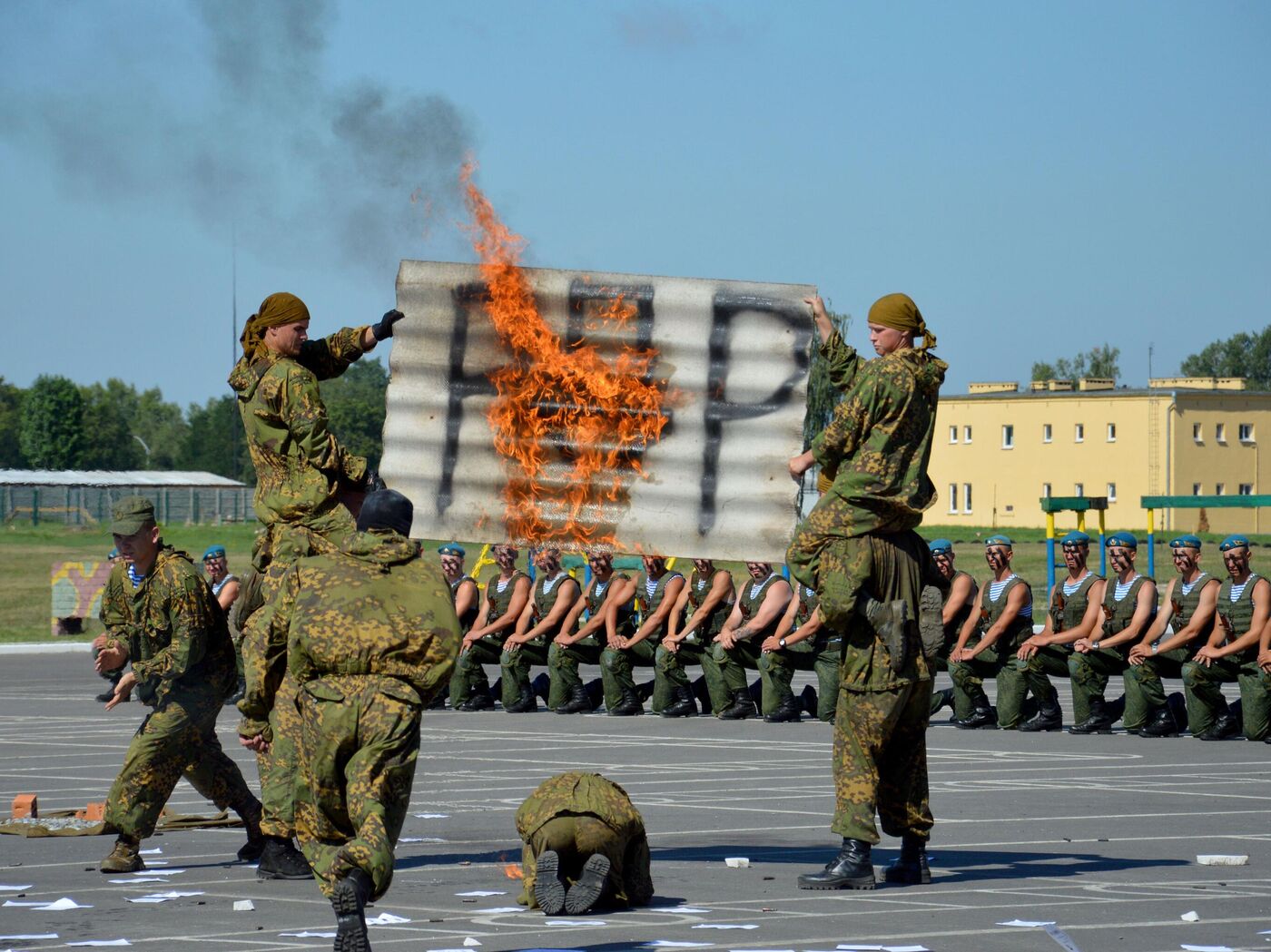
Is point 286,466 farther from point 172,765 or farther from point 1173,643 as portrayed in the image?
point 1173,643

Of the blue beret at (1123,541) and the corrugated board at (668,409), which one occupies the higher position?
the corrugated board at (668,409)

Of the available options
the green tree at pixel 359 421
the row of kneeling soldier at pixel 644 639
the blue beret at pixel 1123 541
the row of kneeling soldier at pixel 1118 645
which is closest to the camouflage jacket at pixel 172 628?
the row of kneeling soldier at pixel 1118 645

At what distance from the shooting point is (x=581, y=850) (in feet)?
29.6

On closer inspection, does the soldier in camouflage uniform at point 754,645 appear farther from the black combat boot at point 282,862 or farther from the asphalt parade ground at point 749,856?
the black combat boot at point 282,862

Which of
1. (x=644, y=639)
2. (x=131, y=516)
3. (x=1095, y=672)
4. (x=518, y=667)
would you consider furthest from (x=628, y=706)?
(x=131, y=516)

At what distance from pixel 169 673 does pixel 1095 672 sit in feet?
34.7

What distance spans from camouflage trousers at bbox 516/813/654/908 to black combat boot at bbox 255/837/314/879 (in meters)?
1.46

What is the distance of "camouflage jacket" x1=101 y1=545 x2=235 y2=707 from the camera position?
1057cm

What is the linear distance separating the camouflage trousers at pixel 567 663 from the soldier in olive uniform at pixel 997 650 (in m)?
3.86

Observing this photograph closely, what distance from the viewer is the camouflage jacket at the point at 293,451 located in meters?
9.80

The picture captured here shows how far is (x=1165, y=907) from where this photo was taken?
887 cm

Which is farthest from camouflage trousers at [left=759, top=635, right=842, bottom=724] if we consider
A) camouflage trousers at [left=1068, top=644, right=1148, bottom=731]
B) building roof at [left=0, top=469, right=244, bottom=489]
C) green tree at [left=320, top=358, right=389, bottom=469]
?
green tree at [left=320, top=358, right=389, bottom=469]

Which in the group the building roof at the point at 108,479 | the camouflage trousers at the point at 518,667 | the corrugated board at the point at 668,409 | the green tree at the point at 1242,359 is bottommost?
the camouflage trousers at the point at 518,667

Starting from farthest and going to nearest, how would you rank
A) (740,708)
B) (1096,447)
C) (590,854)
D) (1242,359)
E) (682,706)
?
(1242,359) < (1096,447) < (682,706) < (740,708) < (590,854)
